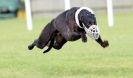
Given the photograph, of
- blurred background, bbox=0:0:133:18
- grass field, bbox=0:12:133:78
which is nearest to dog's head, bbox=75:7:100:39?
grass field, bbox=0:12:133:78

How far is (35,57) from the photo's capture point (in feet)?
39.9

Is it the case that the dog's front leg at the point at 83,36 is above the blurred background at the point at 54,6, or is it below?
above

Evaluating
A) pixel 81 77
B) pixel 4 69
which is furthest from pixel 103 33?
pixel 81 77

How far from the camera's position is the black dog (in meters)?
8.32

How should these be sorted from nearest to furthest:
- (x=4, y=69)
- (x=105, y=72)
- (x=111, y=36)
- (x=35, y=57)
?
(x=105, y=72), (x=4, y=69), (x=35, y=57), (x=111, y=36)

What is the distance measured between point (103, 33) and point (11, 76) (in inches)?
367

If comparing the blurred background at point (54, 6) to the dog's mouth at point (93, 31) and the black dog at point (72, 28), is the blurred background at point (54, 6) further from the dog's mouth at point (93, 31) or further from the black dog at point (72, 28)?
the dog's mouth at point (93, 31)

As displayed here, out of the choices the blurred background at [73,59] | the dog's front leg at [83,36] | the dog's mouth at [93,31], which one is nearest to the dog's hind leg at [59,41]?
A: the blurred background at [73,59]

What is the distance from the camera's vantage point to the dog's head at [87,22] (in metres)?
8.20

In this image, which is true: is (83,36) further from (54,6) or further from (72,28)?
(54,6)

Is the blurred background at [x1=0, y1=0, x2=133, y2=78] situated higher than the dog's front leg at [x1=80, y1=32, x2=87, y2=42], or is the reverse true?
the dog's front leg at [x1=80, y1=32, x2=87, y2=42]

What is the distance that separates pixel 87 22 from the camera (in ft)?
27.4

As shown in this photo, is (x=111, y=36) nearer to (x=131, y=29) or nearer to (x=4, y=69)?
(x=131, y=29)

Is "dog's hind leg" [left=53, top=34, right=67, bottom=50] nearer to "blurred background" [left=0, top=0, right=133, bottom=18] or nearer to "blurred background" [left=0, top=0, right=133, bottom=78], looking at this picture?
"blurred background" [left=0, top=0, right=133, bottom=78]
